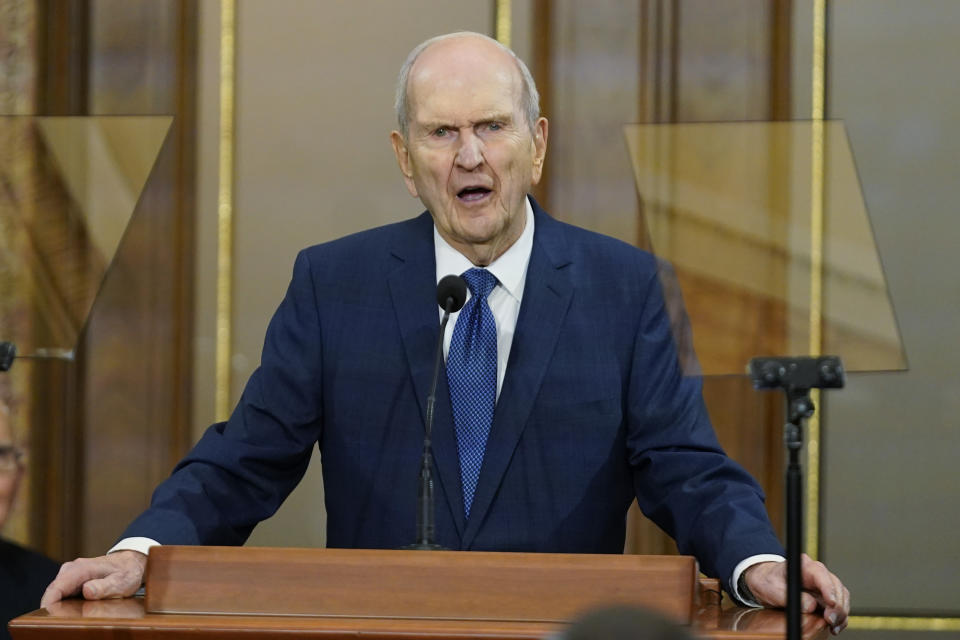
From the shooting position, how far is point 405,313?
7.25ft

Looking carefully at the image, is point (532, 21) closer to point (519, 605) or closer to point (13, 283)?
point (13, 283)

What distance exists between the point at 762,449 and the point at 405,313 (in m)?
1.61

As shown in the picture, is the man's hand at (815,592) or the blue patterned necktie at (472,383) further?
the blue patterned necktie at (472,383)

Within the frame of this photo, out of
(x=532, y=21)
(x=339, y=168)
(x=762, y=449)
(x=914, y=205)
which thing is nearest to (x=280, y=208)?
(x=339, y=168)

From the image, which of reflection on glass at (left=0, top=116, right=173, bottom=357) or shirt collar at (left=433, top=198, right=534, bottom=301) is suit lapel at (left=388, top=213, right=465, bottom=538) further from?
reflection on glass at (left=0, top=116, right=173, bottom=357)

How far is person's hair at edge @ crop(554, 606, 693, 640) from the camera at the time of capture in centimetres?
58

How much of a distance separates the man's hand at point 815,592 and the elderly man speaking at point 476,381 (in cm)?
36

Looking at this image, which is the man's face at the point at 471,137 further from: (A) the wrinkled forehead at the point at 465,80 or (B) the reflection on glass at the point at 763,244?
(B) the reflection on glass at the point at 763,244

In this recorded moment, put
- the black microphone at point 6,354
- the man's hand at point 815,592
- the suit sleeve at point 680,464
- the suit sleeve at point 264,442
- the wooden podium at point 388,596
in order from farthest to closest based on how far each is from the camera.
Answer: the suit sleeve at point 264,442 → the suit sleeve at point 680,464 → the black microphone at point 6,354 → the man's hand at point 815,592 → the wooden podium at point 388,596

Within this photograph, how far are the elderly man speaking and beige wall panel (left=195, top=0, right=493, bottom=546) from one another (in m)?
1.39

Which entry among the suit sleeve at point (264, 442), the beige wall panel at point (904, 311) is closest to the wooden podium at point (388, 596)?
the suit sleeve at point (264, 442)

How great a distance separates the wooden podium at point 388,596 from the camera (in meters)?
1.42

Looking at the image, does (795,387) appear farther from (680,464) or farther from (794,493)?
(680,464)

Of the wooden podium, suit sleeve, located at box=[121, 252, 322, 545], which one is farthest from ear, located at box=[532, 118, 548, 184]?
the wooden podium
